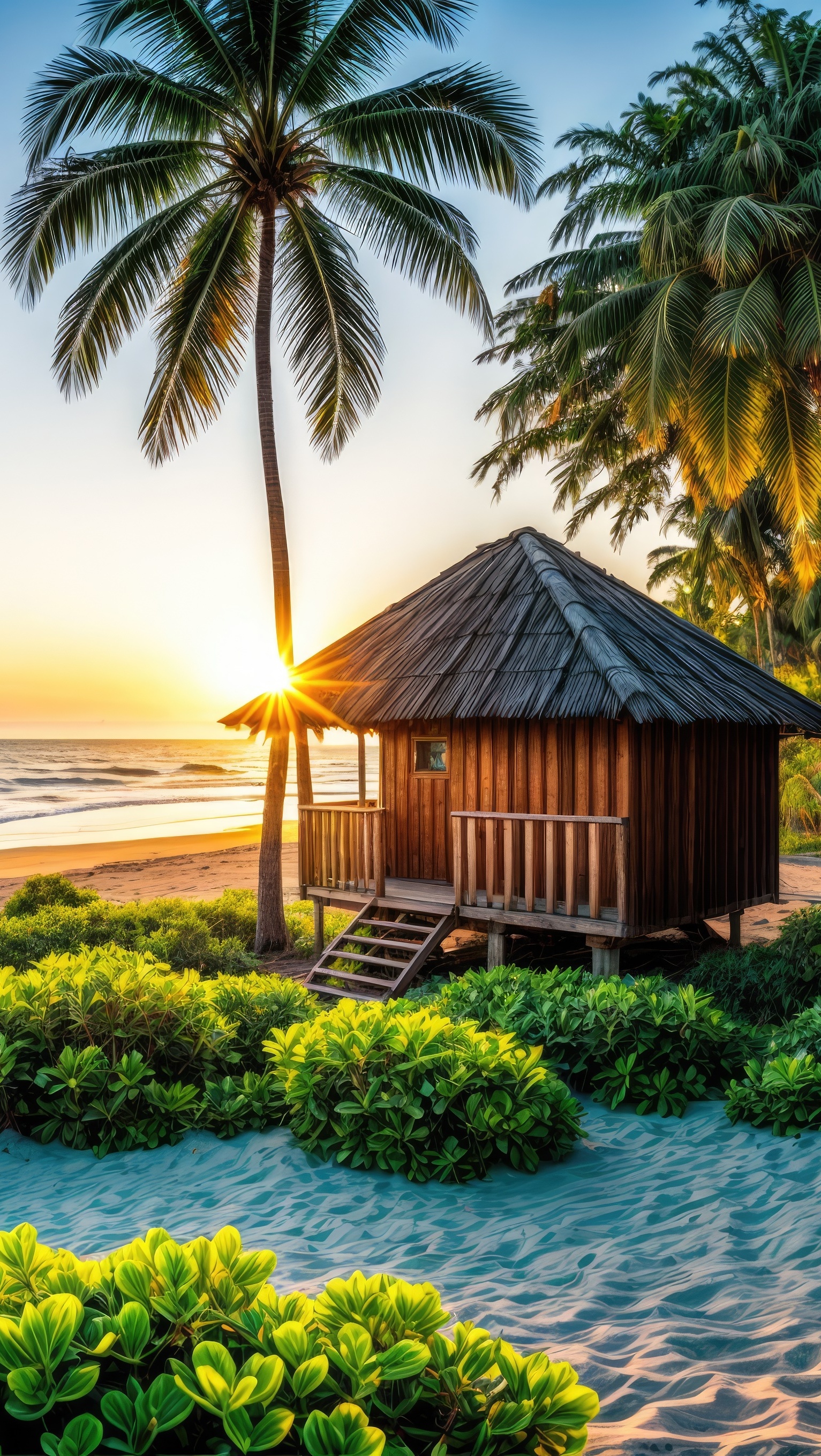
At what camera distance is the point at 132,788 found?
43.8 m

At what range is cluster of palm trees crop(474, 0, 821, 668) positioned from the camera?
1238 centimetres

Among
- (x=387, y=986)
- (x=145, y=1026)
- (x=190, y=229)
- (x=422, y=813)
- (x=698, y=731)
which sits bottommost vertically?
(x=387, y=986)

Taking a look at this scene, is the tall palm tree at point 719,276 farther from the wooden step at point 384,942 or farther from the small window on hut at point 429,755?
the wooden step at point 384,942

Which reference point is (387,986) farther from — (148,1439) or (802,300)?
(802,300)

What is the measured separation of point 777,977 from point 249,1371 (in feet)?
22.3

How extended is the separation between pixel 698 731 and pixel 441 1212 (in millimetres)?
→ 7353

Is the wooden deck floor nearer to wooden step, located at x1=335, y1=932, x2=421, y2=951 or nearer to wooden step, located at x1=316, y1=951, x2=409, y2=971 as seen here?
wooden step, located at x1=335, y1=932, x2=421, y2=951

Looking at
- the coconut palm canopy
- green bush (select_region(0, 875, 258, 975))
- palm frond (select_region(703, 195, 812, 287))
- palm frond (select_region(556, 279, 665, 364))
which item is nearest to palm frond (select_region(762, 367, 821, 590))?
palm frond (select_region(703, 195, 812, 287))

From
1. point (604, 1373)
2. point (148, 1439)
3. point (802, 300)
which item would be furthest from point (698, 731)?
point (148, 1439)

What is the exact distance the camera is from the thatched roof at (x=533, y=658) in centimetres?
921

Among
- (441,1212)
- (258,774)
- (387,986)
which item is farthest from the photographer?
(258,774)

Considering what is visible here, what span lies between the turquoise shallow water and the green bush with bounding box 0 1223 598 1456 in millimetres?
605

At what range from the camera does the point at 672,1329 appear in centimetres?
326

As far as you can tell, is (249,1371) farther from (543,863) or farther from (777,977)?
(543,863)
